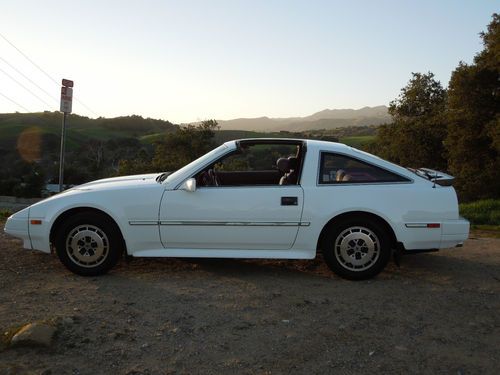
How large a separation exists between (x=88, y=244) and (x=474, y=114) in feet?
75.1

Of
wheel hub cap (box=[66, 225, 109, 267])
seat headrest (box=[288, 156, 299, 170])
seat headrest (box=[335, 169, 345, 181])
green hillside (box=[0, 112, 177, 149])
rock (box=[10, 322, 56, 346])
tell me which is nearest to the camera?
rock (box=[10, 322, 56, 346])

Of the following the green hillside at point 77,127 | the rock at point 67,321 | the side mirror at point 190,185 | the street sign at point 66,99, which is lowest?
the rock at point 67,321

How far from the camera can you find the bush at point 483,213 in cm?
1152

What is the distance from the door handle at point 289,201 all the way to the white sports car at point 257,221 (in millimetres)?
10

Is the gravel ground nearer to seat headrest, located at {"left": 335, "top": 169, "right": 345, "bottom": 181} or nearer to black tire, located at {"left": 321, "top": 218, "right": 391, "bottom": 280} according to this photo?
black tire, located at {"left": 321, "top": 218, "right": 391, "bottom": 280}

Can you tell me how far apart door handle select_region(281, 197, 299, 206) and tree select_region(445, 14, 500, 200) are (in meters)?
19.5

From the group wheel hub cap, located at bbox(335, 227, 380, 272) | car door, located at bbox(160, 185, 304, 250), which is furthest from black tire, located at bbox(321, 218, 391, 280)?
car door, located at bbox(160, 185, 304, 250)

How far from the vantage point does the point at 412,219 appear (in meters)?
5.18

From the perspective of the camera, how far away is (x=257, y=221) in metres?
5.16

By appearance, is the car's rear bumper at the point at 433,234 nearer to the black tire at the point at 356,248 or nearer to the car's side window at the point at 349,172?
the black tire at the point at 356,248

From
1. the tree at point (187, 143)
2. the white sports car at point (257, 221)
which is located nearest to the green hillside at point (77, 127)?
the tree at point (187, 143)

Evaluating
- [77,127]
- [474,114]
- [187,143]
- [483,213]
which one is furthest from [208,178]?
[77,127]

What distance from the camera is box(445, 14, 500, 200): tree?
76.2ft

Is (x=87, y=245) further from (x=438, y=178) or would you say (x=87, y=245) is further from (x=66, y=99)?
(x=66, y=99)
